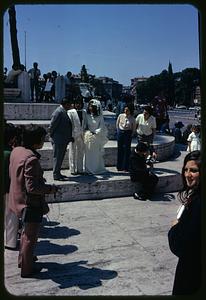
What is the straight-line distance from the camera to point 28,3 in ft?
6.44

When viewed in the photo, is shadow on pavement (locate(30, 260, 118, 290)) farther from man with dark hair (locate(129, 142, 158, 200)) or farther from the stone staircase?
man with dark hair (locate(129, 142, 158, 200))

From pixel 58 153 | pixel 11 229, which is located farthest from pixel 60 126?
pixel 11 229

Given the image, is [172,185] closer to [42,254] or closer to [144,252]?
[144,252]

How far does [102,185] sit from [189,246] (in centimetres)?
417

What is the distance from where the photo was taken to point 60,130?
603 cm

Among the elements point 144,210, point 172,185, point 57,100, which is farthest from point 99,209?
point 57,100

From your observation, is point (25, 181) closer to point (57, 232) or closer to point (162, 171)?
point (57, 232)

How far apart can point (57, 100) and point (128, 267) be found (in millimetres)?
8702

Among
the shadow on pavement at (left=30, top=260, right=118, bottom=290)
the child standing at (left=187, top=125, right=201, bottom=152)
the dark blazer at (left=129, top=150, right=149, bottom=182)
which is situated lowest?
the shadow on pavement at (left=30, top=260, right=118, bottom=290)

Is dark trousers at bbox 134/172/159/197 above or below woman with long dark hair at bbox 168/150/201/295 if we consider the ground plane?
below

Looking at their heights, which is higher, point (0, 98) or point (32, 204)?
point (0, 98)

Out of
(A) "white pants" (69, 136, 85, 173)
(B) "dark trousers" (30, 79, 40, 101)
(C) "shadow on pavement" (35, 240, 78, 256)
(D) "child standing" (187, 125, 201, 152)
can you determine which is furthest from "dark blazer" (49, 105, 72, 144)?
(B) "dark trousers" (30, 79, 40, 101)

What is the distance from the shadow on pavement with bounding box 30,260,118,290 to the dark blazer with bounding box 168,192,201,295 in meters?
1.26

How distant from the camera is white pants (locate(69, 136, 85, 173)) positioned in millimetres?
6770
